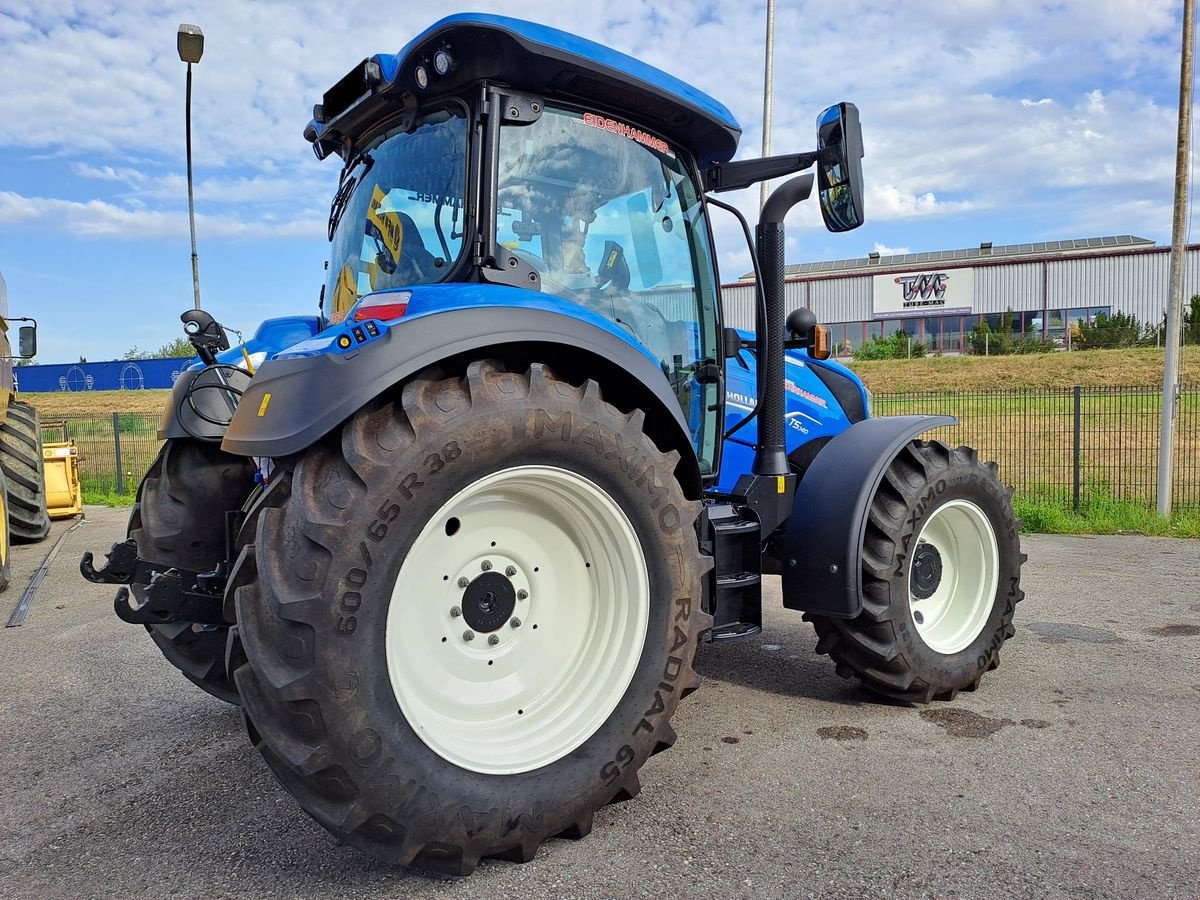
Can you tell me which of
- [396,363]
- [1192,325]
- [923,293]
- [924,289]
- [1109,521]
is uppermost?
[924,289]

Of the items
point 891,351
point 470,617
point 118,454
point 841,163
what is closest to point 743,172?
point 841,163

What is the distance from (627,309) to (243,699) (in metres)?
1.95

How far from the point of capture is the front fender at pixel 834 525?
3.78m

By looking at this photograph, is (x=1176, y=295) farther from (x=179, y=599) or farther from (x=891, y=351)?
(x=891, y=351)

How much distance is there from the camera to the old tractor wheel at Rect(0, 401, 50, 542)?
9.20m

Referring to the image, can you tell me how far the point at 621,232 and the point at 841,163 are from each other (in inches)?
35.6

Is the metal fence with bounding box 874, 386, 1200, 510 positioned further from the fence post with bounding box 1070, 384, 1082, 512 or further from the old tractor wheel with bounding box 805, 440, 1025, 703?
the old tractor wheel with bounding box 805, 440, 1025, 703

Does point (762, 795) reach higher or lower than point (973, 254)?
lower

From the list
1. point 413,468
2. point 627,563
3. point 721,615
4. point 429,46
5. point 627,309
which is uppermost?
point 429,46

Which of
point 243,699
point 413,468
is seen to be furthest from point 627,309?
point 243,699

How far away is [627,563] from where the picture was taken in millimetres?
2914

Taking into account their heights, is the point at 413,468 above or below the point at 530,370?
below

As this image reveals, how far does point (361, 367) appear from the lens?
2.44 meters

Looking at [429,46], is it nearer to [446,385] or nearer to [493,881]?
[446,385]
